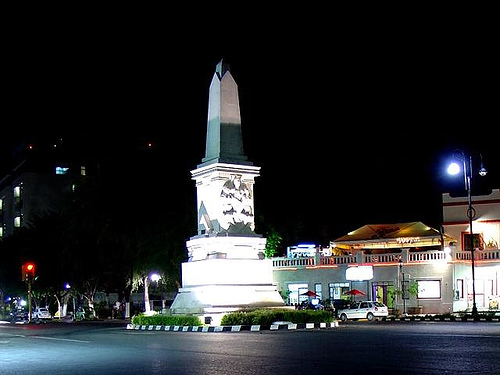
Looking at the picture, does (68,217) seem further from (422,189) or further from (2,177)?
(2,177)

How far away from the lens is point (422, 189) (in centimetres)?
7225

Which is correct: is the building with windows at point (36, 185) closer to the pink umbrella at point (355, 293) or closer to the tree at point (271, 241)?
the tree at point (271, 241)

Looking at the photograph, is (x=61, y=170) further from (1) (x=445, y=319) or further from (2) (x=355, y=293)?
(1) (x=445, y=319)

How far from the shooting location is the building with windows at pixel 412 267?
48.3 meters

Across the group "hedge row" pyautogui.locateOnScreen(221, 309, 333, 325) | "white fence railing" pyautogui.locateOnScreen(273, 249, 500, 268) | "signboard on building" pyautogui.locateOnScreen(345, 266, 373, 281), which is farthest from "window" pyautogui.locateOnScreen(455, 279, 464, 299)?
"hedge row" pyautogui.locateOnScreen(221, 309, 333, 325)

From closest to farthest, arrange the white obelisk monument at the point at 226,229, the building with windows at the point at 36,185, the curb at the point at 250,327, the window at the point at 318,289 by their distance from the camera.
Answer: the curb at the point at 250,327 → the white obelisk monument at the point at 226,229 → the window at the point at 318,289 → the building with windows at the point at 36,185

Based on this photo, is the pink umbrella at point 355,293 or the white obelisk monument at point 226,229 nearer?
the white obelisk monument at point 226,229

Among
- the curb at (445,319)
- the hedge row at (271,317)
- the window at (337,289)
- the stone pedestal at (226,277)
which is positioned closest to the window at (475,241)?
the window at (337,289)

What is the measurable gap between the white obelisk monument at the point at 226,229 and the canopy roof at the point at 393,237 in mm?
18847

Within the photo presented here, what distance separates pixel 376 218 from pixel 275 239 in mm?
17616

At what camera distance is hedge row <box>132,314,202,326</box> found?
116 feet

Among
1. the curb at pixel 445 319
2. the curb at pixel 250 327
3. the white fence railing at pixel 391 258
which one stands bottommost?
the curb at pixel 445 319

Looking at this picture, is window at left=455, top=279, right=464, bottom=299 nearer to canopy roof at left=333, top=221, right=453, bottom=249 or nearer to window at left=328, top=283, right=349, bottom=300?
canopy roof at left=333, top=221, right=453, bottom=249

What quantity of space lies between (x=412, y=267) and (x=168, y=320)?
18.5m
